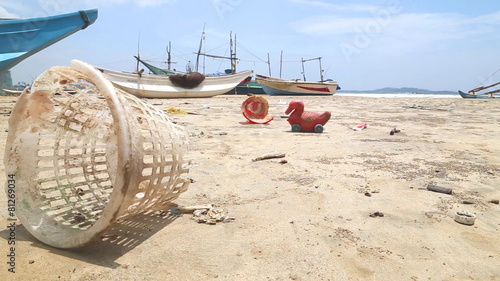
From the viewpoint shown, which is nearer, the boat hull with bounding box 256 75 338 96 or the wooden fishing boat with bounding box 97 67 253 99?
the wooden fishing boat with bounding box 97 67 253 99

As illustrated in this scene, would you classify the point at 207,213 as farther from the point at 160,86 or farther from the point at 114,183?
the point at 160,86

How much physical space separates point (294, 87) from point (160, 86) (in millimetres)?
14344

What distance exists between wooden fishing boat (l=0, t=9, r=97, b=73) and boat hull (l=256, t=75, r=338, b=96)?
62.7ft

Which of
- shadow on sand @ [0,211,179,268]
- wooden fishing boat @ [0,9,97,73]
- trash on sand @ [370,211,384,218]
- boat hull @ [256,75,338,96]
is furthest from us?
boat hull @ [256,75,338,96]

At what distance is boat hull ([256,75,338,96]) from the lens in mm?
29656

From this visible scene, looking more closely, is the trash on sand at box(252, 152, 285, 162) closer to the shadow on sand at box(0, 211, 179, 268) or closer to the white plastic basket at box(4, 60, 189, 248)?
the white plastic basket at box(4, 60, 189, 248)

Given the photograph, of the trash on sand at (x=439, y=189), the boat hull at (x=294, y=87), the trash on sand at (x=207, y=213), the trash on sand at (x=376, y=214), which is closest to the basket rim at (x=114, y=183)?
the trash on sand at (x=207, y=213)

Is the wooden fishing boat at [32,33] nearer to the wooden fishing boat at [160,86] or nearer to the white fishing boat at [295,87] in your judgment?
the wooden fishing boat at [160,86]

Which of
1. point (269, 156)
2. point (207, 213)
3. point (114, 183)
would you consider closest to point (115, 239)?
point (114, 183)

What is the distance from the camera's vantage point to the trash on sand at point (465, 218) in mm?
2221

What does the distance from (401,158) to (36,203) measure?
4205mm

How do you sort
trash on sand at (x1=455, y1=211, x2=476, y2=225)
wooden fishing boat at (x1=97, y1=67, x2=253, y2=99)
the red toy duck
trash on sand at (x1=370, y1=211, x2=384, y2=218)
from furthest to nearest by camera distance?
wooden fishing boat at (x1=97, y1=67, x2=253, y2=99)
the red toy duck
trash on sand at (x1=370, y1=211, x2=384, y2=218)
trash on sand at (x1=455, y1=211, x2=476, y2=225)

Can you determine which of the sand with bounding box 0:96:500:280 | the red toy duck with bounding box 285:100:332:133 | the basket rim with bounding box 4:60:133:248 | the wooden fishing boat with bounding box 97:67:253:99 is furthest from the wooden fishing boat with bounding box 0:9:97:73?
the basket rim with bounding box 4:60:133:248

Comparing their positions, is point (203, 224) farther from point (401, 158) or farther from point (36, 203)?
point (401, 158)
